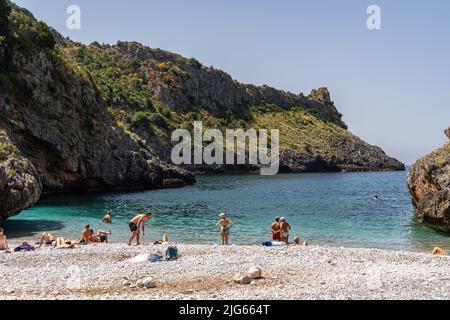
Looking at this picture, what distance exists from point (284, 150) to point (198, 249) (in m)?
139

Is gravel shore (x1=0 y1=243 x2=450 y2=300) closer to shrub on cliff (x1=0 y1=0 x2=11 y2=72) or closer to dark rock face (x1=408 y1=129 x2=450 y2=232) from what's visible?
dark rock face (x1=408 y1=129 x2=450 y2=232)

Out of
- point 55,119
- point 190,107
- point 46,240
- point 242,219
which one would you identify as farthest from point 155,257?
point 190,107

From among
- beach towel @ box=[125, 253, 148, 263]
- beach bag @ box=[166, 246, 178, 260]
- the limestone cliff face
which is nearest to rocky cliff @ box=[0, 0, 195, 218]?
beach towel @ box=[125, 253, 148, 263]

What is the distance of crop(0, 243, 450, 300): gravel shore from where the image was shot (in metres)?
14.4

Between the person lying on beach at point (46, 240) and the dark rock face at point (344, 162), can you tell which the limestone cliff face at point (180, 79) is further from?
the person lying on beach at point (46, 240)

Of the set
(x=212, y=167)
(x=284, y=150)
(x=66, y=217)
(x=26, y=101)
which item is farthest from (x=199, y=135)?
(x=66, y=217)

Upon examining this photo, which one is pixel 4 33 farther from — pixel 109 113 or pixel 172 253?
pixel 172 253

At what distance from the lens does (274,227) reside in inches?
1079

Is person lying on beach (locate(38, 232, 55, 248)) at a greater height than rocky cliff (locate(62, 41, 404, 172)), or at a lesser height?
lesser

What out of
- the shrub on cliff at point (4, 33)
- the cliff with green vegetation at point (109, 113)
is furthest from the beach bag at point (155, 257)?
the shrub on cliff at point (4, 33)

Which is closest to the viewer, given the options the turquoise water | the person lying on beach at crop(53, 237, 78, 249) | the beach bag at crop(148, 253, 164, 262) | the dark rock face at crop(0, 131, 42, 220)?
the beach bag at crop(148, 253, 164, 262)

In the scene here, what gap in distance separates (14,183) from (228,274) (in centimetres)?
2357

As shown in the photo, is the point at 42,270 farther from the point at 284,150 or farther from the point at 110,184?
the point at 284,150

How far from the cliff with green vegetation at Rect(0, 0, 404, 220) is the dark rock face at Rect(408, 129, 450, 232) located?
32114 mm
